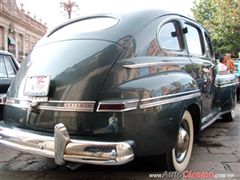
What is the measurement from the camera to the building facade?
4184cm

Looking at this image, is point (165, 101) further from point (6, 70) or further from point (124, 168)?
point (6, 70)

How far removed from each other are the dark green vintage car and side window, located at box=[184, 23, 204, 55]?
0.46 meters

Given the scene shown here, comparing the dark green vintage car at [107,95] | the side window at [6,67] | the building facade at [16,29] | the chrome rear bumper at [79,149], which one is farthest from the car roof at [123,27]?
the building facade at [16,29]

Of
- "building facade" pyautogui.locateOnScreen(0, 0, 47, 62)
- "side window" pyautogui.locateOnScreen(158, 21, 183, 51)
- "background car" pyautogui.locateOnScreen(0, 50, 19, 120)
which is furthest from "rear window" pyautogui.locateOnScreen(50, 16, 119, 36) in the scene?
"building facade" pyautogui.locateOnScreen(0, 0, 47, 62)

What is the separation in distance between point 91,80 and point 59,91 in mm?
365

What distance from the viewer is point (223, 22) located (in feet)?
92.9

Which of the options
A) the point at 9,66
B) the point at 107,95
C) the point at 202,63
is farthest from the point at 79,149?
the point at 9,66

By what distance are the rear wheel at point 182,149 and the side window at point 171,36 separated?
2.72 ft

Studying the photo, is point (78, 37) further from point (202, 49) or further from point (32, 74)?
point (202, 49)

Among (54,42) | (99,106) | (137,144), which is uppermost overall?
(54,42)

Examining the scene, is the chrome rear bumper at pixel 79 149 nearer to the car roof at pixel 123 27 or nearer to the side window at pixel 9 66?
the car roof at pixel 123 27

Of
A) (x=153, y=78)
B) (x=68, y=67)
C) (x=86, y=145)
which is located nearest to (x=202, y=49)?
(x=153, y=78)

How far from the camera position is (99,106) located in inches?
149

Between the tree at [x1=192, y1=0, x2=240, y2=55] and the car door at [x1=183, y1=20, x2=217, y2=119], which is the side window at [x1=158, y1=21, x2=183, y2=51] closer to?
the car door at [x1=183, y1=20, x2=217, y2=119]
